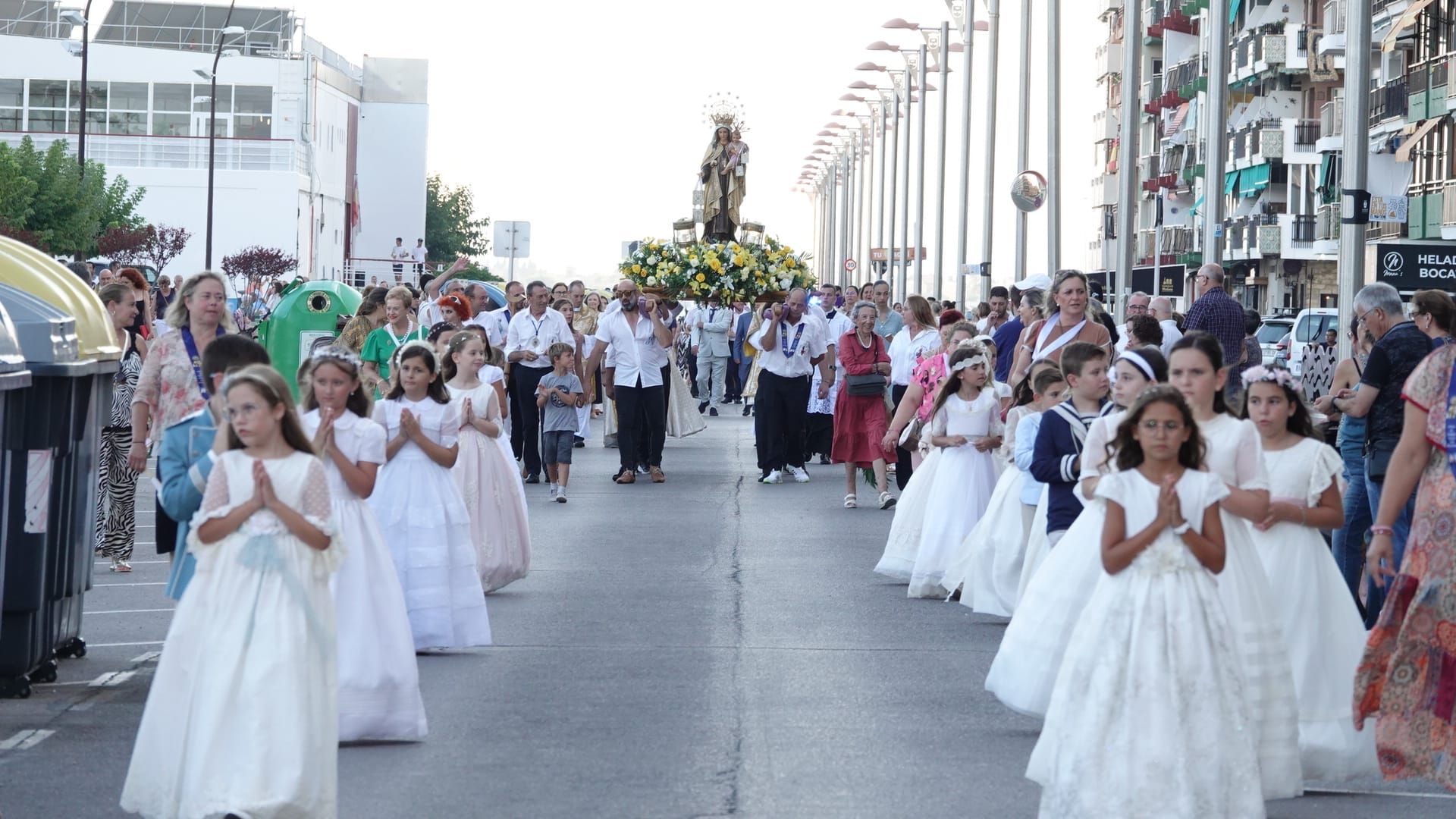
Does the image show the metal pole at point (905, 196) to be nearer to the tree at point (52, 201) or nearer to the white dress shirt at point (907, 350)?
the tree at point (52, 201)

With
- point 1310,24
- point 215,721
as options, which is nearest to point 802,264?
point 215,721

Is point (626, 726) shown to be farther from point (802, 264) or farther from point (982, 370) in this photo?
point (802, 264)

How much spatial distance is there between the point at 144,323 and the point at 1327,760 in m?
10.3

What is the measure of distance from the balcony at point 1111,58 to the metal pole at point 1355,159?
254ft

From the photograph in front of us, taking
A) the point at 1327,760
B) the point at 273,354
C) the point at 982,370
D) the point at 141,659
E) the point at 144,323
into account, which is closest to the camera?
the point at 1327,760

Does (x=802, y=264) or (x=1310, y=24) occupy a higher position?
(x=1310, y=24)

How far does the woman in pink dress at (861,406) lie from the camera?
1928 cm

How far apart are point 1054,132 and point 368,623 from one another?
33.1 meters

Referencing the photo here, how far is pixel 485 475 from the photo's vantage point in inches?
494

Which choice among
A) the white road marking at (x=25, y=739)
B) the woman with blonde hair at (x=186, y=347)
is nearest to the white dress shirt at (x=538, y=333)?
the woman with blonde hair at (x=186, y=347)

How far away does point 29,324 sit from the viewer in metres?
9.42

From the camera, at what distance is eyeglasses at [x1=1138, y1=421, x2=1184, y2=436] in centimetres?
663

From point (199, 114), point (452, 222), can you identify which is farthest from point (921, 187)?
point (452, 222)

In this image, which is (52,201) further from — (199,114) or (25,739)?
(25,739)
